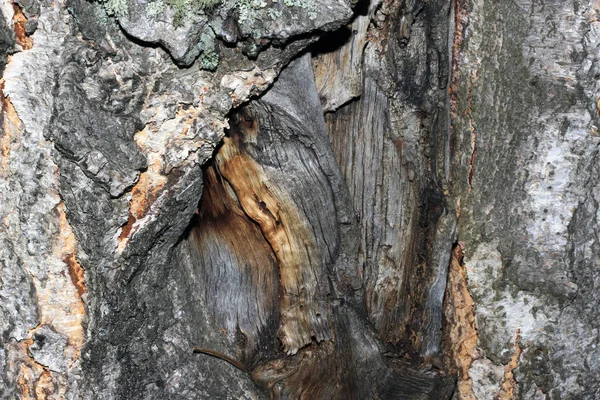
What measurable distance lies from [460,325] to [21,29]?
5.13 ft

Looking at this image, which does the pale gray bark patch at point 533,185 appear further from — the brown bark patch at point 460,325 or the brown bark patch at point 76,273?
the brown bark patch at point 76,273

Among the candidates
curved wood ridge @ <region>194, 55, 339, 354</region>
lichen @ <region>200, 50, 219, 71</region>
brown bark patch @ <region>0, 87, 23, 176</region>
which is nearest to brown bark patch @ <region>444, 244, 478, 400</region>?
curved wood ridge @ <region>194, 55, 339, 354</region>

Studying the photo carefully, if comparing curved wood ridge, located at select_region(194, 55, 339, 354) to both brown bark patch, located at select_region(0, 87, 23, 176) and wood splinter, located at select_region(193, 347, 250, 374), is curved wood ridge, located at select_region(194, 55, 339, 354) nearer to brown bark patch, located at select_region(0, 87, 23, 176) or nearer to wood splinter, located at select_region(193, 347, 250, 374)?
wood splinter, located at select_region(193, 347, 250, 374)

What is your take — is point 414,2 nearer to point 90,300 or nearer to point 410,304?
point 410,304

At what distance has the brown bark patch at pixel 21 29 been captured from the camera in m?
1.63

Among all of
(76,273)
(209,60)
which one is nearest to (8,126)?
(76,273)

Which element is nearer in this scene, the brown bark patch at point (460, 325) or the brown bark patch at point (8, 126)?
the brown bark patch at point (8, 126)

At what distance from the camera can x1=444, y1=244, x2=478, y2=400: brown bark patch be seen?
6.98 ft

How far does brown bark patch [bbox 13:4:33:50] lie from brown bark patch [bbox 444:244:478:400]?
138 centimetres

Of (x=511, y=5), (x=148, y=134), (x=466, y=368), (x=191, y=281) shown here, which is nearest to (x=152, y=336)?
(x=191, y=281)

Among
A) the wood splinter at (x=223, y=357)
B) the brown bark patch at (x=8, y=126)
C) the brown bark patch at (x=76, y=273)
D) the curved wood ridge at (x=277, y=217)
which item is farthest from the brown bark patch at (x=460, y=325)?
the brown bark patch at (x=8, y=126)

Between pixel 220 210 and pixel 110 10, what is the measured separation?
72 cm

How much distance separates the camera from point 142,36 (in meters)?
1.67

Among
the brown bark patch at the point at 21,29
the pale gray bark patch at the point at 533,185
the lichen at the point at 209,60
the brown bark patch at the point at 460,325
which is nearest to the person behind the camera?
the brown bark patch at the point at 21,29
